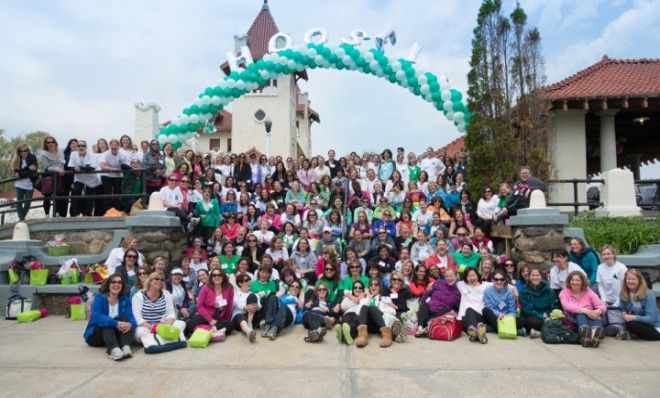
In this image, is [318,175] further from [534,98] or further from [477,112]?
[534,98]

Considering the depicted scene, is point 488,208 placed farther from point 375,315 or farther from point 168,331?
point 168,331

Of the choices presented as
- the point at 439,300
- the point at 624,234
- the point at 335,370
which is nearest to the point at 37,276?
the point at 335,370

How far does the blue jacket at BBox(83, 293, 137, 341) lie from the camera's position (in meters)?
5.49

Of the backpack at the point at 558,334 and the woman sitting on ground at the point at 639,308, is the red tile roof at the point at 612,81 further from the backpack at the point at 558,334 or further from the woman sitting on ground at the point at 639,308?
the backpack at the point at 558,334

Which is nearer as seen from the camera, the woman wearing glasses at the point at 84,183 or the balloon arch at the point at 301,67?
the woman wearing glasses at the point at 84,183

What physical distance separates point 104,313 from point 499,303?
190 inches

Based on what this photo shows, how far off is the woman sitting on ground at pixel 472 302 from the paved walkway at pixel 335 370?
A: 0.19 meters

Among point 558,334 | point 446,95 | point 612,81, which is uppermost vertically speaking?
point 612,81

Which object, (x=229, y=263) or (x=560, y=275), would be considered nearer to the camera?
(x=560, y=275)

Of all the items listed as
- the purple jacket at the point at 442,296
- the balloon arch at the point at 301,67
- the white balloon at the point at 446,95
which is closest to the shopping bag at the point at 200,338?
the purple jacket at the point at 442,296

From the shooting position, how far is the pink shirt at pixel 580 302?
5.98 metres

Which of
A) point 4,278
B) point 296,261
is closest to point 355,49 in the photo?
point 296,261

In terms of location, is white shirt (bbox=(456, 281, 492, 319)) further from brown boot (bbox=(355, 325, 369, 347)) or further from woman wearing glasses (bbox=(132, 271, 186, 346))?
woman wearing glasses (bbox=(132, 271, 186, 346))

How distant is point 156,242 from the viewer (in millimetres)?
8227
